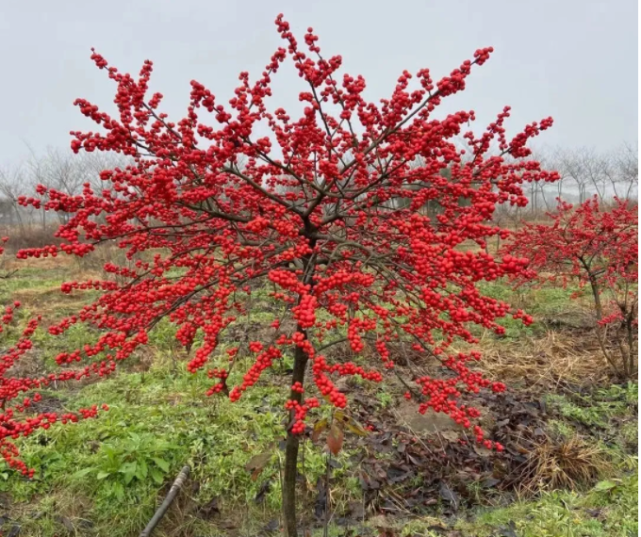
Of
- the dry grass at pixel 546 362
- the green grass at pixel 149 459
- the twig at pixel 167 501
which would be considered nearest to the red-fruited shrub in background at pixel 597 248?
the dry grass at pixel 546 362

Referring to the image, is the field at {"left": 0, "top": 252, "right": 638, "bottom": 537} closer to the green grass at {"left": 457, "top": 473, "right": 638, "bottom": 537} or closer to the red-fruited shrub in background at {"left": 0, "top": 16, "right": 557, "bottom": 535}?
the green grass at {"left": 457, "top": 473, "right": 638, "bottom": 537}

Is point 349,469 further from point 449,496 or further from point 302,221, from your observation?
point 302,221

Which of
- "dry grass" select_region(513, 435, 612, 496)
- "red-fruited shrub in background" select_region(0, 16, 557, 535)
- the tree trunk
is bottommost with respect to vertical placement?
"dry grass" select_region(513, 435, 612, 496)

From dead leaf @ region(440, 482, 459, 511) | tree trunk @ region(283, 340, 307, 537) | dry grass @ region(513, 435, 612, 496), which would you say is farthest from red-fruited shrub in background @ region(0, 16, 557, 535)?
dry grass @ region(513, 435, 612, 496)

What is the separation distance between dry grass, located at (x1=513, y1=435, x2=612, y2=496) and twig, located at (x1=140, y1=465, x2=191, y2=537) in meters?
2.72

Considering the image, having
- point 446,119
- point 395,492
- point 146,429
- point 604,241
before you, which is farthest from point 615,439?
point 146,429

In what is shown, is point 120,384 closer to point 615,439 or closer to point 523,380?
point 523,380

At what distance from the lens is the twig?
3.10 m

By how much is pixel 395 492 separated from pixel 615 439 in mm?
2196

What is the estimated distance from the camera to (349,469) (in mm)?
3699

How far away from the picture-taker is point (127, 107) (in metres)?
1.95

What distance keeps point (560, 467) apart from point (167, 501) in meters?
3.17

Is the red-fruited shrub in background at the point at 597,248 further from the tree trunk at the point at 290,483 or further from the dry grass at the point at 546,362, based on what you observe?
the tree trunk at the point at 290,483

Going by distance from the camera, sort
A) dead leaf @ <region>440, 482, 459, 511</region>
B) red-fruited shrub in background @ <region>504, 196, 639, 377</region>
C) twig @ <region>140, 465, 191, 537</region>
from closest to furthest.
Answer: twig @ <region>140, 465, 191, 537</region>, dead leaf @ <region>440, 482, 459, 511</region>, red-fruited shrub in background @ <region>504, 196, 639, 377</region>
